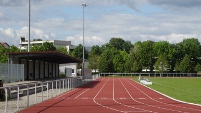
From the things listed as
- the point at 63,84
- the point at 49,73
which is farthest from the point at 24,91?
the point at 49,73

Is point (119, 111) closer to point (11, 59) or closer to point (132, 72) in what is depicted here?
point (11, 59)

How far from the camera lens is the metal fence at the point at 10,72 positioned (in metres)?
36.7

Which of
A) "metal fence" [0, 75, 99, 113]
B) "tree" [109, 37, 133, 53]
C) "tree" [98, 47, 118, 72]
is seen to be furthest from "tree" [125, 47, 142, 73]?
"metal fence" [0, 75, 99, 113]

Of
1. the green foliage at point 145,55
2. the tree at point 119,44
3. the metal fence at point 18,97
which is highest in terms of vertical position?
the tree at point 119,44

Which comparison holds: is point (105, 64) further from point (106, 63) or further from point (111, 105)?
point (111, 105)

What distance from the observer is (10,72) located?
3828 centimetres

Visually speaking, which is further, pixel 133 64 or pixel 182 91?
pixel 133 64

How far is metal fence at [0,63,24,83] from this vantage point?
36.7 metres

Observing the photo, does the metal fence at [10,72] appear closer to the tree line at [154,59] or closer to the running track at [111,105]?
the running track at [111,105]

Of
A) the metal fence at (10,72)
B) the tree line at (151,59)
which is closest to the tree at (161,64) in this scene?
the tree line at (151,59)

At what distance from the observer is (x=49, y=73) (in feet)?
215

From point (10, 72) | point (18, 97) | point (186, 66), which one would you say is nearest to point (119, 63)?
point (186, 66)

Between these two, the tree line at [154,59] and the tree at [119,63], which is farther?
the tree at [119,63]

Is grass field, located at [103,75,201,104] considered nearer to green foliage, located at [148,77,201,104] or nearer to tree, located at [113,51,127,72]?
green foliage, located at [148,77,201,104]
